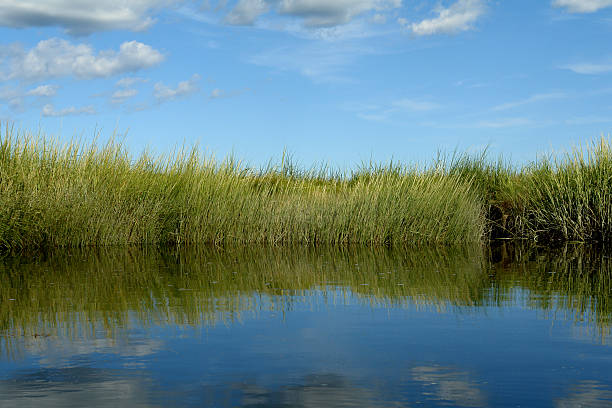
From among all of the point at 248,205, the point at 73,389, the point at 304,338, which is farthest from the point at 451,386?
the point at 248,205

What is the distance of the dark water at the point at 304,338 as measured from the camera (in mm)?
2979

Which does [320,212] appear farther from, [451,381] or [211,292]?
[451,381]

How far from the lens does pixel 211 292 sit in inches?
241

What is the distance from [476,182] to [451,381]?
44.3 feet

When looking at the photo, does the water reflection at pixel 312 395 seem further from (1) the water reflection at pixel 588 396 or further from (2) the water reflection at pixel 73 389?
(1) the water reflection at pixel 588 396

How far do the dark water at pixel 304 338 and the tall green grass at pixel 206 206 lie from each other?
4.22 meters

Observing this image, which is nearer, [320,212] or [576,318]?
[576,318]

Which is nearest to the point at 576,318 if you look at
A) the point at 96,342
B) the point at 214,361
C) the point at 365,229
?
the point at 214,361

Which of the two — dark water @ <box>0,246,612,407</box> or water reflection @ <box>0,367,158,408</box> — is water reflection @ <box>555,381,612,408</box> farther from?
water reflection @ <box>0,367,158,408</box>

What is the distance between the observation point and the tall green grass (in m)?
11.9

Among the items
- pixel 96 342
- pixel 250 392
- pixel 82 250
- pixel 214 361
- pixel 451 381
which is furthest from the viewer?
pixel 82 250

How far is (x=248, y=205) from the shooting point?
13.3 meters

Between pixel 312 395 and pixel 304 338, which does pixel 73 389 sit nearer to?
pixel 312 395

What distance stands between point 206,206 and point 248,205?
922 mm
